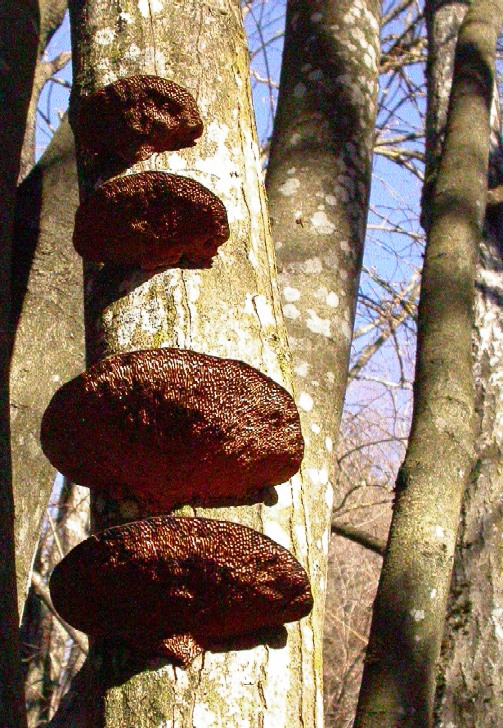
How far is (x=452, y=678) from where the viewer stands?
2.94 m

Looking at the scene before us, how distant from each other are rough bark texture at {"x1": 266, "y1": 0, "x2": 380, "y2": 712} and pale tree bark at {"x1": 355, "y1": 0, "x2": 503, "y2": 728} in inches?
19.0

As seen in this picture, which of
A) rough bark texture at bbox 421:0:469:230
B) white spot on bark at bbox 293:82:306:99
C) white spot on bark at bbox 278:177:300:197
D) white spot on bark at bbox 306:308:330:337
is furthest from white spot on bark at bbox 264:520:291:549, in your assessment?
rough bark texture at bbox 421:0:469:230

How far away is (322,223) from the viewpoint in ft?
7.71

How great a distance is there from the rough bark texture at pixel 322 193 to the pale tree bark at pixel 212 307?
0.29m

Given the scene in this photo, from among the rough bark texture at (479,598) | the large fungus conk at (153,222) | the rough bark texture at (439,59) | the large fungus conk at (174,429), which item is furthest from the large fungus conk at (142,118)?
the rough bark texture at (439,59)

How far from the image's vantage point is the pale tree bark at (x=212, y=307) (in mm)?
1170

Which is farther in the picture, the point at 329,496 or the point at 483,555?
the point at 483,555

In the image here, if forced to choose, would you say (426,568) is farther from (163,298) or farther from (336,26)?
(336,26)

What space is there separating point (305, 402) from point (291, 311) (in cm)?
26

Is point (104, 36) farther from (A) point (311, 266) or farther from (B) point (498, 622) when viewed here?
(B) point (498, 622)

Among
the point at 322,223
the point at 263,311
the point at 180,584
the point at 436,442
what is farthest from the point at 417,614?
the point at 180,584

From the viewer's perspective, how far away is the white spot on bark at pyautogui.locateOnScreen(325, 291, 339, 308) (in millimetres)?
2223

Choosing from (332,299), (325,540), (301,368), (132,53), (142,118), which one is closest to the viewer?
(142,118)

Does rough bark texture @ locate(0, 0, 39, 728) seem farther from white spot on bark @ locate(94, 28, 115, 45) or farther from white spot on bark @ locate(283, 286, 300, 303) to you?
white spot on bark @ locate(94, 28, 115, 45)
